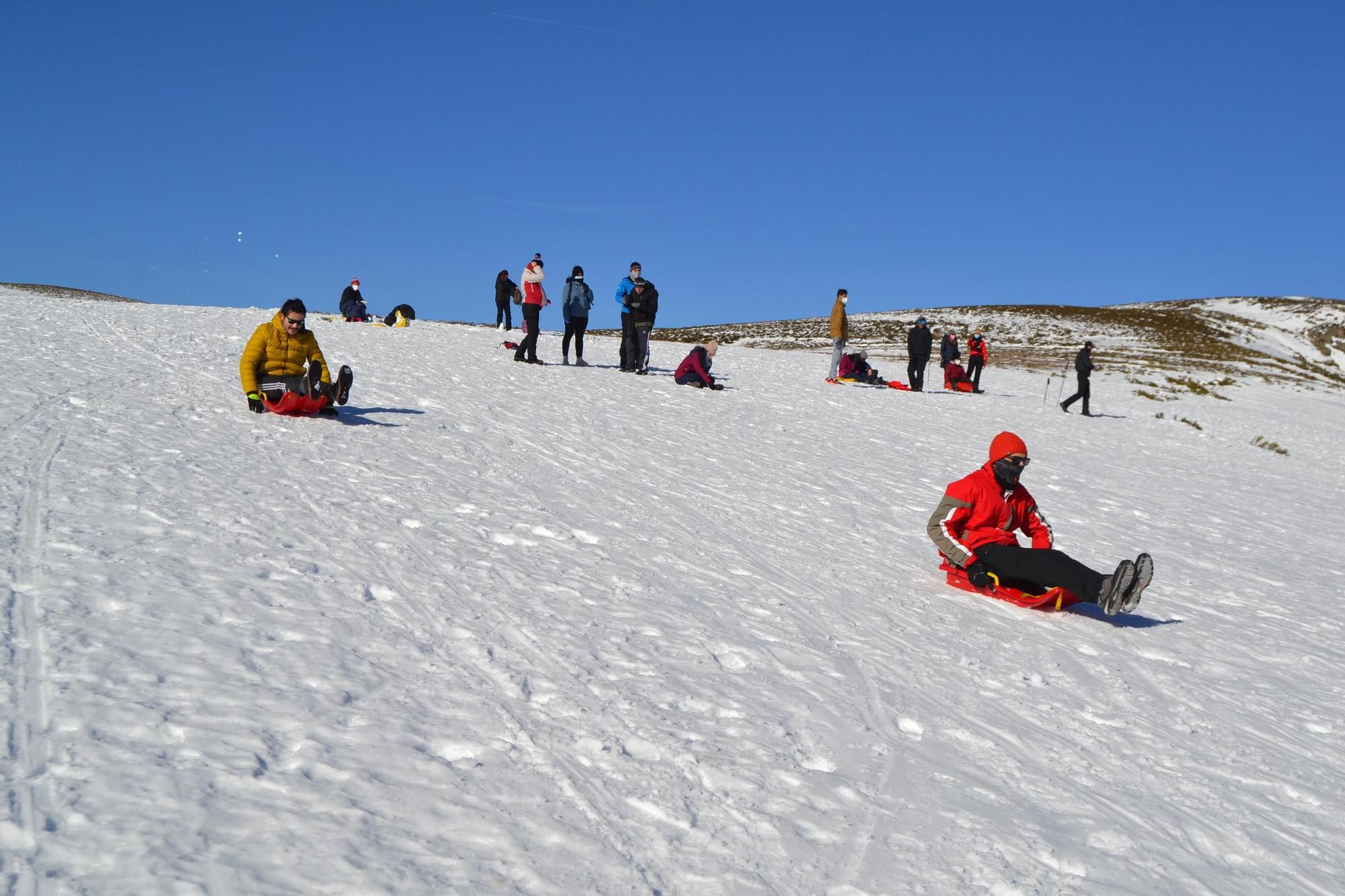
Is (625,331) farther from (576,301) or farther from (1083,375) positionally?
(1083,375)

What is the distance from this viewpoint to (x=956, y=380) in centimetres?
2544

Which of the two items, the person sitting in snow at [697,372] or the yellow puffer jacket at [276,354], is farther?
the person sitting in snow at [697,372]

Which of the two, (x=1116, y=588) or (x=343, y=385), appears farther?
(x=343, y=385)

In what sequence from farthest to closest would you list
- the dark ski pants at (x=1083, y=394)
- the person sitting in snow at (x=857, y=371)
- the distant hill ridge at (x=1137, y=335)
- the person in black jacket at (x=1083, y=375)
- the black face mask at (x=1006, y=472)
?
1. the distant hill ridge at (x=1137, y=335)
2. the person sitting in snow at (x=857, y=371)
3. the dark ski pants at (x=1083, y=394)
4. the person in black jacket at (x=1083, y=375)
5. the black face mask at (x=1006, y=472)

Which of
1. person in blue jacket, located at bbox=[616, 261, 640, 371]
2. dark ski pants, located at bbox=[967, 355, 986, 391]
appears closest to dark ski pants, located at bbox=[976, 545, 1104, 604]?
person in blue jacket, located at bbox=[616, 261, 640, 371]

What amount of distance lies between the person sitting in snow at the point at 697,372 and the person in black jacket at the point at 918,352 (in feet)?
19.6

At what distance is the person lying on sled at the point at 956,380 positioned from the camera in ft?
83.2

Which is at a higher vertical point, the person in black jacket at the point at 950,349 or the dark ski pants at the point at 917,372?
the person in black jacket at the point at 950,349

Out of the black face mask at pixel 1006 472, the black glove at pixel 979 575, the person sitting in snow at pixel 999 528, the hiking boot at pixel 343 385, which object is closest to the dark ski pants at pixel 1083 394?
the person sitting in snow at pixel 999 528

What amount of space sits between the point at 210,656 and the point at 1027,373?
35.9 meters

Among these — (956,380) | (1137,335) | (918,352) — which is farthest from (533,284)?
Answer: (1137,335)

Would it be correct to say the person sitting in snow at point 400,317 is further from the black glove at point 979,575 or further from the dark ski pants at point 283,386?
the black glove at point 979,575

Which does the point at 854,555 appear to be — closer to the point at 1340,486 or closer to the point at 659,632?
the point at 659,632

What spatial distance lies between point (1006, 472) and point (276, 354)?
7320 millimetres
